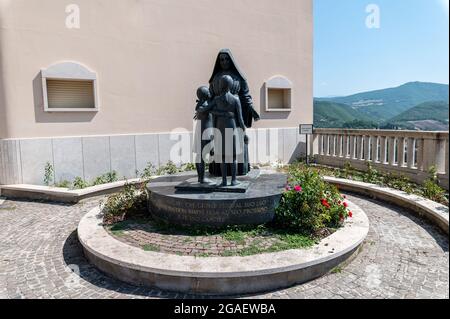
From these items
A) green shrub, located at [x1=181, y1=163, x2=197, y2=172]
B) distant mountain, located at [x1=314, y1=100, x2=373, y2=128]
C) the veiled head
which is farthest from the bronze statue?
distant mountain, located at [x1=314, y1=100, x2=373, y2=128]

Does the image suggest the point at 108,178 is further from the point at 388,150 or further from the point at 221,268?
the point at 388,150

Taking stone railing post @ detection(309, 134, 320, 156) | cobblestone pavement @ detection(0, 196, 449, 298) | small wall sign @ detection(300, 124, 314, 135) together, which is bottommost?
cobblestone pavement @ detection(0, 196, 449, 298)

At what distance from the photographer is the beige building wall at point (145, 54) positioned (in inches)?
329

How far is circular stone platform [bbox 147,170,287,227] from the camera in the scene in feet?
15.8

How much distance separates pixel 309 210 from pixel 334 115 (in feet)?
43.7

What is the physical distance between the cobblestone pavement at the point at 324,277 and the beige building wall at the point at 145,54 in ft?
12.6

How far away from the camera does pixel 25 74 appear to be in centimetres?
838

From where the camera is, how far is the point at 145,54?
396 inches

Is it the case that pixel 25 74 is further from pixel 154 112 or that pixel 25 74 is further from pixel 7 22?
pixel 154 112

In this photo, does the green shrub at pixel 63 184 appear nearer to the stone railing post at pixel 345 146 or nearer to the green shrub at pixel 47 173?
the green shrub at pixel 47 173

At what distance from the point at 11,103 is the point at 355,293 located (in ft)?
28.6

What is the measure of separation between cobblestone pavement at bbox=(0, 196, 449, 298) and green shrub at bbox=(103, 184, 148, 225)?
0.69 meters

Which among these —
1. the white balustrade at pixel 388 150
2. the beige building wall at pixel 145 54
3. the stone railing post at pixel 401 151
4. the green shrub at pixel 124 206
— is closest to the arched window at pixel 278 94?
the beige building wall at pixel 145 54

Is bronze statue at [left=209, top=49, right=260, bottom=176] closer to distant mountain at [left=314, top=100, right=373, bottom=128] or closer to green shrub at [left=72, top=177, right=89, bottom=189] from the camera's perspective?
green shrub at [left=72, top=177, right=89, bottom=189]
